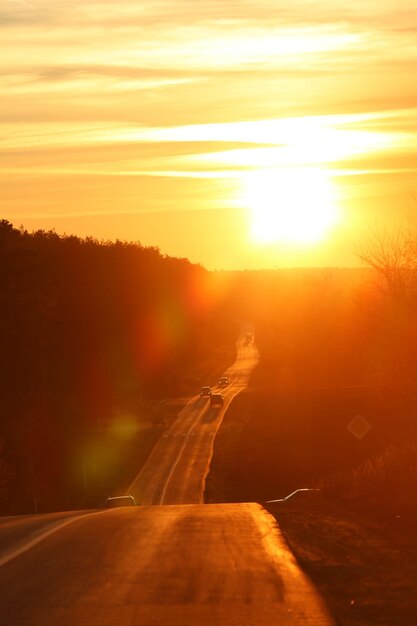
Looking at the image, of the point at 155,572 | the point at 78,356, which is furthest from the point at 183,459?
the point at 155,572

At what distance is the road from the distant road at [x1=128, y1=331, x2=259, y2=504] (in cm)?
2575

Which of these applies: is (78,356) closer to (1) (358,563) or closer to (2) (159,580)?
(1) (358,563)

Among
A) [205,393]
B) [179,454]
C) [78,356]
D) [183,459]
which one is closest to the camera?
[183,459]

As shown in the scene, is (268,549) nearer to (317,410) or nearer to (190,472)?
(190,472)

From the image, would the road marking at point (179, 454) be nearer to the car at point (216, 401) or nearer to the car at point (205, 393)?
the car at point (216, 401)

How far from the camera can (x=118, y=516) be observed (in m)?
20.4

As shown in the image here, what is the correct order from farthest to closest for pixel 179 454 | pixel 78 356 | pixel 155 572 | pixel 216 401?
pixel 216 401
pixel 78 356
pixel 179 454
pixel 155 572

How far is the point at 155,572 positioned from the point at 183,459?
149ft

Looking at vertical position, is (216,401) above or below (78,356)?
below

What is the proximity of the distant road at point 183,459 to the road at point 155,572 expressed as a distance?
1014 inches

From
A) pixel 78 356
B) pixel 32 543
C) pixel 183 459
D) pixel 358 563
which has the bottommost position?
pixel 183 459

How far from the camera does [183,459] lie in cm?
5747

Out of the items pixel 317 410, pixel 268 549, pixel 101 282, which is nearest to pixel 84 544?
pixel 268 549

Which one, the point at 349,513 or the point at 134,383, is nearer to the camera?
the point at 349,513
